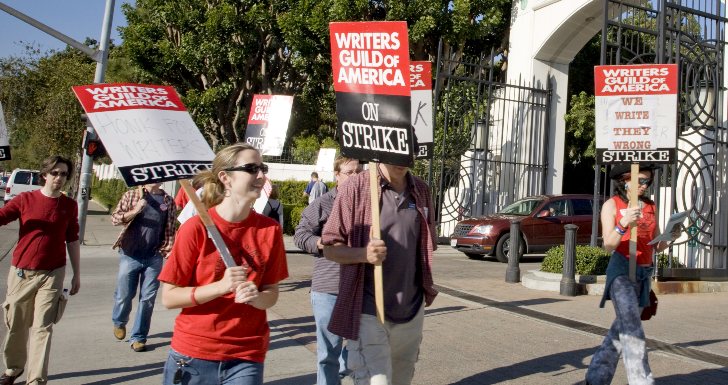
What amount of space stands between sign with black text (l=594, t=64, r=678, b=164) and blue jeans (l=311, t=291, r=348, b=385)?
4.39 m

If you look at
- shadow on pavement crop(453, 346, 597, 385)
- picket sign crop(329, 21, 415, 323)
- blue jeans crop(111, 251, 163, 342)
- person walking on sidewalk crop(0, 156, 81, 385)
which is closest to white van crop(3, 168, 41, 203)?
blue jeans crop(111, 251, 163, 342)

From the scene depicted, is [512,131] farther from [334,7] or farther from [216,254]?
[216,254]

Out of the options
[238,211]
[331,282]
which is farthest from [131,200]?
[238,211]

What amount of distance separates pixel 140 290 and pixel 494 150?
14069 millimetres

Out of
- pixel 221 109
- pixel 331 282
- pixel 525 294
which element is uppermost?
pixel 221 109

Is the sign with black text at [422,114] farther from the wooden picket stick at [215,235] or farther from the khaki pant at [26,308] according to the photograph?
the wooden picket stick at [215,235]

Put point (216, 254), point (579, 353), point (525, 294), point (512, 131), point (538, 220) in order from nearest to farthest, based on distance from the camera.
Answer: point (216, 254) < point (579, 353) < point (525, 294) < point (538, 220) < point (512, 131)

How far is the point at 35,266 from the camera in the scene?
18.2 ft

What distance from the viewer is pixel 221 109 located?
28.6 metres

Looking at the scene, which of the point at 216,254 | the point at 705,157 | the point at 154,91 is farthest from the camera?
the point at 705,157

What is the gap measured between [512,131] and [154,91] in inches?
632

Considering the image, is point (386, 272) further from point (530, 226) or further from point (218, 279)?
point (530, 226)

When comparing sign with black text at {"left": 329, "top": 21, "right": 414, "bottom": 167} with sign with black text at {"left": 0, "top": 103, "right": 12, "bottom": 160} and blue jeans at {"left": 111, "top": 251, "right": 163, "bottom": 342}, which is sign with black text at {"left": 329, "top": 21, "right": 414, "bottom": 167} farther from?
sign with black text at {"left": 0, "top": 103, "right": 12, "bottom": 160}

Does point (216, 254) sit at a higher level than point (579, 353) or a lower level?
higher
